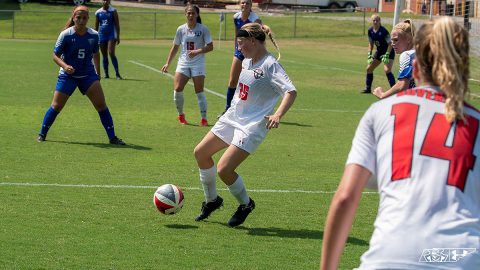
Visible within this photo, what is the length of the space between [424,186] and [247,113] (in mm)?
5251

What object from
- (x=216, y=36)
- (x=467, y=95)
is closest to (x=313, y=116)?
(x=467, y=95)

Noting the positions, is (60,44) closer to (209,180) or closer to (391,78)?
(209,180)

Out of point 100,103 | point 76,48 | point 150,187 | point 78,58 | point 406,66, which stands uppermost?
point 406,66

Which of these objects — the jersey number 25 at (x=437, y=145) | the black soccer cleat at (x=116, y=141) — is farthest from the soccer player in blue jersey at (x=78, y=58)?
the jersey number 25 at (x=437, y=145)

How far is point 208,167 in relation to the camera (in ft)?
28.9

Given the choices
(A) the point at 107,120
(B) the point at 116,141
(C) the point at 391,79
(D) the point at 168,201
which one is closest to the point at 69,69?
(A) the point at 107,120

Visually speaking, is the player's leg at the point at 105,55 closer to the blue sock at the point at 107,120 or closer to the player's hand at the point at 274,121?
the blue sock at the point at 107,120

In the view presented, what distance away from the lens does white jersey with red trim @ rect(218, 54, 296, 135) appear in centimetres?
849

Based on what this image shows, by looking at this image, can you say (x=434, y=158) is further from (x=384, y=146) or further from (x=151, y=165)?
(x=151, y=165)

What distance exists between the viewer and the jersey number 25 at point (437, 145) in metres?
3.43

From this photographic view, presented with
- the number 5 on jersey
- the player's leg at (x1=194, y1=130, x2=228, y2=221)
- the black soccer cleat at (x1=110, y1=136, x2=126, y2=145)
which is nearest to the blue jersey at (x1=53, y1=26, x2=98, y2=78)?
the black soccer cleat at (x1=110, y1=136, x2=126, y2=145)

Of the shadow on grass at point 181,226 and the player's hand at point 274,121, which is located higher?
the player's hand at point 274,121
